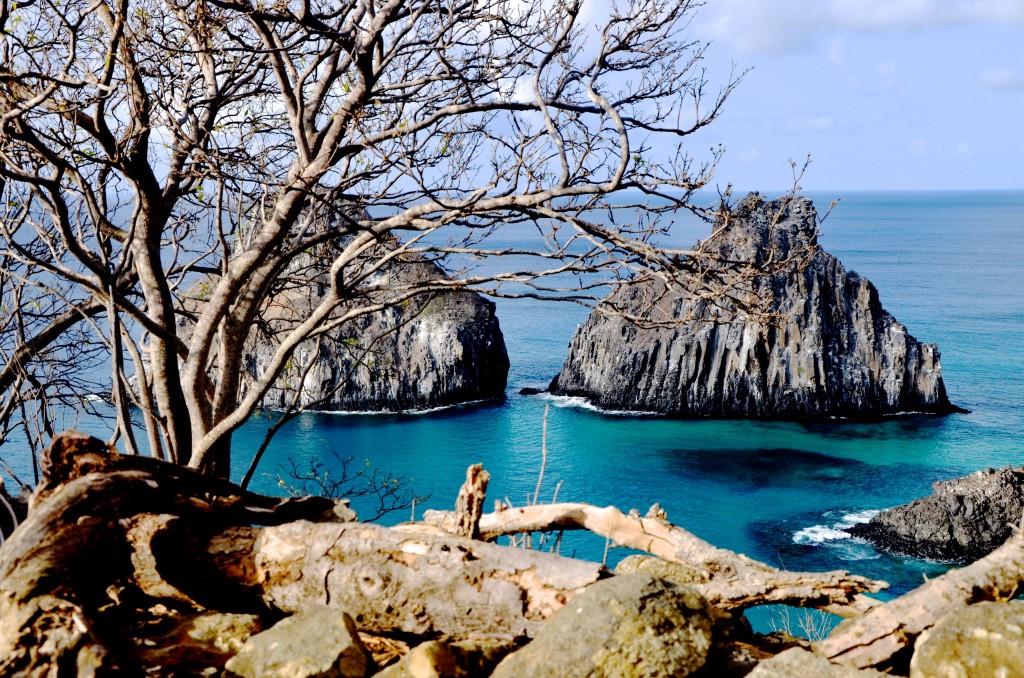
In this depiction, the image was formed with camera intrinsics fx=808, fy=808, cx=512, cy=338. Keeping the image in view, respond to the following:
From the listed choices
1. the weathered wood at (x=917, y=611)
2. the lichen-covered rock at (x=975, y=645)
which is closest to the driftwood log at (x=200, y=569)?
the weathered wood at (x=917, y=611)

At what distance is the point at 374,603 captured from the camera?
5.02 meters

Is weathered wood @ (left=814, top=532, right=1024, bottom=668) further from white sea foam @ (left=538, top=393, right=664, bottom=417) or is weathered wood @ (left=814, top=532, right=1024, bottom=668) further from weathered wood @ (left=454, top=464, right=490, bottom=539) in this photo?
white sea foam @ (left=538, top=393, right=664, bottom=417)

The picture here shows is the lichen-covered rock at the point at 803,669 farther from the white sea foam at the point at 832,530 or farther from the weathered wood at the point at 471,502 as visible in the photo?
the white sea foam at the point at 832,530

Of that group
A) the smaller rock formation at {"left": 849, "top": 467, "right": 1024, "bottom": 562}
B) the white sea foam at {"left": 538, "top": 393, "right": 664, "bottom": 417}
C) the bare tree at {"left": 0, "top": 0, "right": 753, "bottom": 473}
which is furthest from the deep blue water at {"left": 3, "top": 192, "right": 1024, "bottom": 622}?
the bare tree at {"left": 0, "top": 0, "right": 753, "bottom": 473}

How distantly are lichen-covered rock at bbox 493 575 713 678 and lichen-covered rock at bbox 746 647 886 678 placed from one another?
12.4 inches

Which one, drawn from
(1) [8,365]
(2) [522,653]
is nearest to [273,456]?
(1) [8,365]

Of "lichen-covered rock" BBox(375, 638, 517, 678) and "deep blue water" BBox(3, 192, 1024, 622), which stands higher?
"lichen-covered rock" BBox(375, 638, 517, 678)

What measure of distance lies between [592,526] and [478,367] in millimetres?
53077

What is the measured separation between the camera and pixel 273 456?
47.1 metres

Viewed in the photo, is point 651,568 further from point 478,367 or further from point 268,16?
point 478,367

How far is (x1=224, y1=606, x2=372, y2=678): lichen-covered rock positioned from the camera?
4.30 metres

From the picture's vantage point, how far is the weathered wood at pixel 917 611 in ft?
14.8

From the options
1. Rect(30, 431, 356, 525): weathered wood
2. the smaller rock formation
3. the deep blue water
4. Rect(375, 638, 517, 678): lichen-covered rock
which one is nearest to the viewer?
Rect(375, 638, 517, 678): lichen-covered rock

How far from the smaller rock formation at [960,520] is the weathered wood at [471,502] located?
106ft
